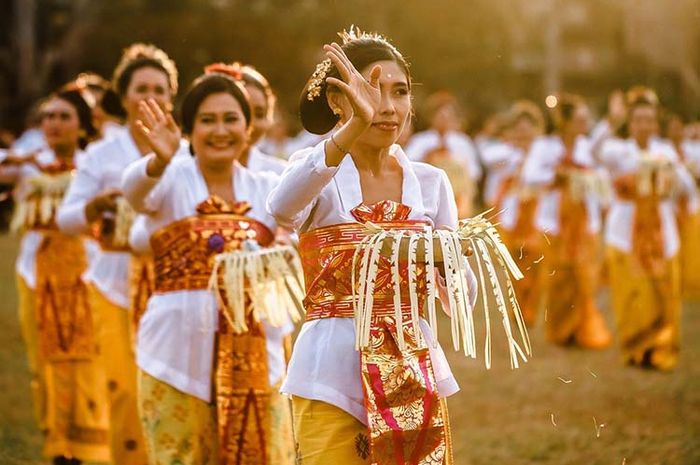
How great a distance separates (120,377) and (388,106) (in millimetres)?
3342

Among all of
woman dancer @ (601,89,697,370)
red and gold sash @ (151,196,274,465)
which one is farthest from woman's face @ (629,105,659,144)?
red and gold sash @ (151,196,274,465)

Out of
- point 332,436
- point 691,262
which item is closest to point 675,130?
point 691,262

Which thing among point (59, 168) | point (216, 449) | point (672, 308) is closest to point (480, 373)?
point (672, 308)

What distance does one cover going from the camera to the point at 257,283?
5.21 meters

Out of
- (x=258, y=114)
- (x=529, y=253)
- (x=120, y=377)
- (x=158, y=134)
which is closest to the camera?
(x=158, y=134)

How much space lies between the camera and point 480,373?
10.5 metres

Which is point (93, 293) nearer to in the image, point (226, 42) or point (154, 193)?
point (154, 193)

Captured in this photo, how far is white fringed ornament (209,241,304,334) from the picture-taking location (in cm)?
518

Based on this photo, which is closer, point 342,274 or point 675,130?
point 342,274

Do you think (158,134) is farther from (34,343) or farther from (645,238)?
(645,238)

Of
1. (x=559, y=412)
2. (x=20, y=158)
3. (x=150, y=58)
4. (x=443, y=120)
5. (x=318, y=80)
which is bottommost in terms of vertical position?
(x=559, y=412)

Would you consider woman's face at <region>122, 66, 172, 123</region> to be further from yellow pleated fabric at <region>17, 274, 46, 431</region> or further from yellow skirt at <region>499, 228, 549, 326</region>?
yellow skirt at <region>499, 228, 549, 326</region>

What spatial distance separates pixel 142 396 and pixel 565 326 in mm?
7660

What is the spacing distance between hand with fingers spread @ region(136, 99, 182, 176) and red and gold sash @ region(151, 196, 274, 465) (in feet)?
0.83
